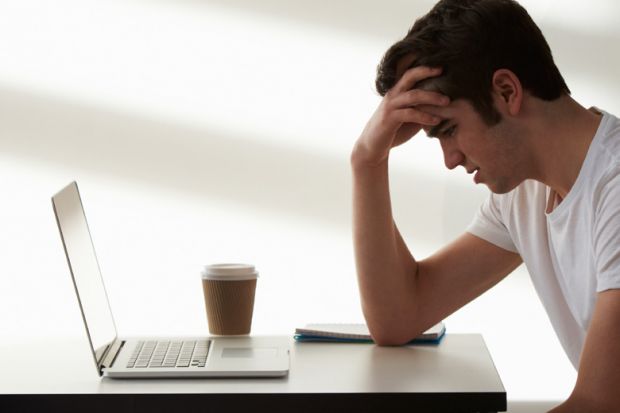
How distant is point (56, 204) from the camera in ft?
4.36

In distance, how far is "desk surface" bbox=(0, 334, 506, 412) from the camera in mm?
1256

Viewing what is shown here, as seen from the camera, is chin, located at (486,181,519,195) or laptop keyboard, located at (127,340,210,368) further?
chin, located at (486,181,519,195)

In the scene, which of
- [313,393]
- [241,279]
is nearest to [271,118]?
[241,279]

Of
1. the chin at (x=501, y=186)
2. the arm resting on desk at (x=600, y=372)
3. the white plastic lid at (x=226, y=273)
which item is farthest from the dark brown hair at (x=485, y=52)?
the white plastic lid at (x=226, y=273)

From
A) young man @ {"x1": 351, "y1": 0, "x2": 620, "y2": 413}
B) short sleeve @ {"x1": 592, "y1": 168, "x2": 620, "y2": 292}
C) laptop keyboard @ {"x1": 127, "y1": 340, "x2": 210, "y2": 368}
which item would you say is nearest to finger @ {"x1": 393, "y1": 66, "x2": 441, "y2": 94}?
young man @ {"x1": 351, "y1": 0, "x2": 620, "y2": 413}

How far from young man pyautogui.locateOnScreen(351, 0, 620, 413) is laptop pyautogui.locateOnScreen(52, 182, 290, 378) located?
0.86 ft

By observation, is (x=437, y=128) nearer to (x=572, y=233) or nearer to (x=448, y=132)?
(x=448, y=132)

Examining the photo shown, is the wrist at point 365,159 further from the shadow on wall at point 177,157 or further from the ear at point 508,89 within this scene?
the shadow on wall at point 177,157

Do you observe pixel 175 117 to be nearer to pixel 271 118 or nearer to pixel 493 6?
pixel 271 118

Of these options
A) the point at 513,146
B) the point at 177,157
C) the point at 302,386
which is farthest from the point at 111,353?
the point at 177,157

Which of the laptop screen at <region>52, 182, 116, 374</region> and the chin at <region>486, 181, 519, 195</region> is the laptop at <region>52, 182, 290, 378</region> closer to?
the laptop screen at <region>52, 182, 116, 374</region>

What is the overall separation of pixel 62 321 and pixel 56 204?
1073 mm

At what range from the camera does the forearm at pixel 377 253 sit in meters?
1.65

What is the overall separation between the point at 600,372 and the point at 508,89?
47 centimetres
